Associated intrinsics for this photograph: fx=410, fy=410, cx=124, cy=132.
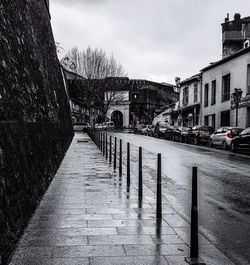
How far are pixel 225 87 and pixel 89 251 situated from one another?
33962 mm

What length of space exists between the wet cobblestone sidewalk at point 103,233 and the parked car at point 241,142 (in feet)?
47.6

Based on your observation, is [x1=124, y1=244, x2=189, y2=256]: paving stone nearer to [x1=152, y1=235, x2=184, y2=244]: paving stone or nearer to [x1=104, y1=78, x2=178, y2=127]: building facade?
[x1=152, y1=235, x2=184, y2=244]: paving stone

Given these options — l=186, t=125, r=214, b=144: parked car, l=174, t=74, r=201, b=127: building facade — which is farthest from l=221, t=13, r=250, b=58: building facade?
l=186, t=125, r=214, b=144: parked car

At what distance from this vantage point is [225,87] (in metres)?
→ 36.5

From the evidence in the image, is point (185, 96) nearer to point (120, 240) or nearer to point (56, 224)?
point (56, 224)

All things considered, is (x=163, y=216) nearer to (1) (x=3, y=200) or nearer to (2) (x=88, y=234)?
(2) (x=88, y=234)

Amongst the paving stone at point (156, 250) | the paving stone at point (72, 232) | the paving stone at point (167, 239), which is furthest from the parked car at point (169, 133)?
the paving stone at point (156, 250)

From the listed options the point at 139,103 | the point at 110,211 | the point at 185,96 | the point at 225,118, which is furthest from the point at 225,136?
the point at 139,103

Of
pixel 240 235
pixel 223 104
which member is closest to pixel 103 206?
pixel 240 235

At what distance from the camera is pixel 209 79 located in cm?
3988

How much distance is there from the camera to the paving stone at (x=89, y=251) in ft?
13.6

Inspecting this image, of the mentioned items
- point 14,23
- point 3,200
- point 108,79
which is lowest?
point 3,200

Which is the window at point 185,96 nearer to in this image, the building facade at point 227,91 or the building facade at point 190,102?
the building facade at point 190,102

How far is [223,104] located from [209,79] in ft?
15.6
